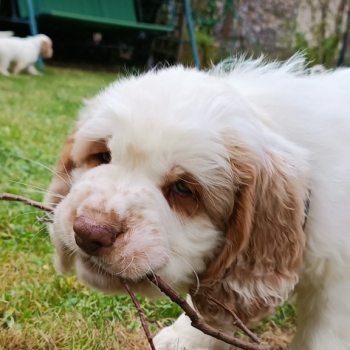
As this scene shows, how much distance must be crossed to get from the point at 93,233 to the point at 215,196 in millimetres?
558

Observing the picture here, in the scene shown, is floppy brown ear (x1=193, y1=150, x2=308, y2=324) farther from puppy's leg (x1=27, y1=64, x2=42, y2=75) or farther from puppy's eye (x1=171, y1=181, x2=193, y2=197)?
puppy's leg (x1=27, y1=64, x2=42, y2=75)

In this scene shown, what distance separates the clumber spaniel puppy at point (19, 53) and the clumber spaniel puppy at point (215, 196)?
32.9 ft

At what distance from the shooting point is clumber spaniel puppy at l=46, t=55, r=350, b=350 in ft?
6.56

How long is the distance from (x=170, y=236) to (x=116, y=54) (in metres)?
16.3

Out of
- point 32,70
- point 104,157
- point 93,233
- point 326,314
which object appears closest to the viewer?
point 93,233

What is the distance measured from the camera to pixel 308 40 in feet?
59.1

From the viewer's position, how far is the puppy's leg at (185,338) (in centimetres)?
272

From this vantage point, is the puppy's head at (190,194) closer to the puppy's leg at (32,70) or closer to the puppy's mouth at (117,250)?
the puppy's mouth at (117,250)

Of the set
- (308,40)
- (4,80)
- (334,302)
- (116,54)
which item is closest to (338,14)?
(308,40)

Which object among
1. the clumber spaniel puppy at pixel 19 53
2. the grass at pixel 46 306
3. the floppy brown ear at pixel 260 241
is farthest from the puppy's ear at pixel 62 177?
the clumber spaniel puppy at pixel 19 53

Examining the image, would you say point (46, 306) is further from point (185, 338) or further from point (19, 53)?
point (19, 53)

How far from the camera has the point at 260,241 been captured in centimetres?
221

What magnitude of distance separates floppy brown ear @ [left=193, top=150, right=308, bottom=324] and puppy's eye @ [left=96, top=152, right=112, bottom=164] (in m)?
0.52

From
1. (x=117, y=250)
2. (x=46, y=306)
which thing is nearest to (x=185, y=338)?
(x=46, y=306)
